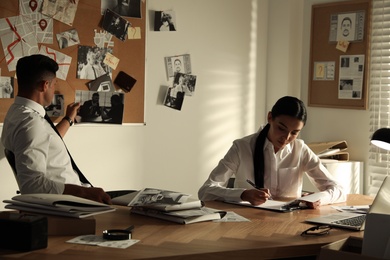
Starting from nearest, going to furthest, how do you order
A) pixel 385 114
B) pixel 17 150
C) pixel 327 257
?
pixel 327 257, pixel 17 150, pixel 385 114

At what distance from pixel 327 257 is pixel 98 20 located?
8.85ft

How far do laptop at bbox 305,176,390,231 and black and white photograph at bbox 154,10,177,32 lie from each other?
216 cm

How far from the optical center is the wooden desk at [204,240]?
81.4 inches

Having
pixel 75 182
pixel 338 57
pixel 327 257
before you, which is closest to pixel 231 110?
pixel 338 57

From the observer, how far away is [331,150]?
4773mm

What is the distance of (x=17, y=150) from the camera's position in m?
3.20

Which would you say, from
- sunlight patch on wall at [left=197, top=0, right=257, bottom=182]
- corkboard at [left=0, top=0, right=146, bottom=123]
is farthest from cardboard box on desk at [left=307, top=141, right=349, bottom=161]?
corkboard at [left=0, top=0, right=146, bottom=123]

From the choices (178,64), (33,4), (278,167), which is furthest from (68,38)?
(278,167)

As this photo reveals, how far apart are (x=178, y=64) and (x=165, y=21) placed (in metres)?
0.34

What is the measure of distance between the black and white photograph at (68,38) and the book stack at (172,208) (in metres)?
1.62

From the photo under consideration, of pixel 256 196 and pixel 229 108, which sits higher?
pixel 229 108

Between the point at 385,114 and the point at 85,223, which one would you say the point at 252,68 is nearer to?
the point at 385,114

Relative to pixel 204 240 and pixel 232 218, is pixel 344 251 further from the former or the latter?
pixel 232 218

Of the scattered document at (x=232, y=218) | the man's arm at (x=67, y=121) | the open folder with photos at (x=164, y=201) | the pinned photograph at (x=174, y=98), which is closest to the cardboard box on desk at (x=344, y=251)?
the scattered document at (x=232, y=218)
